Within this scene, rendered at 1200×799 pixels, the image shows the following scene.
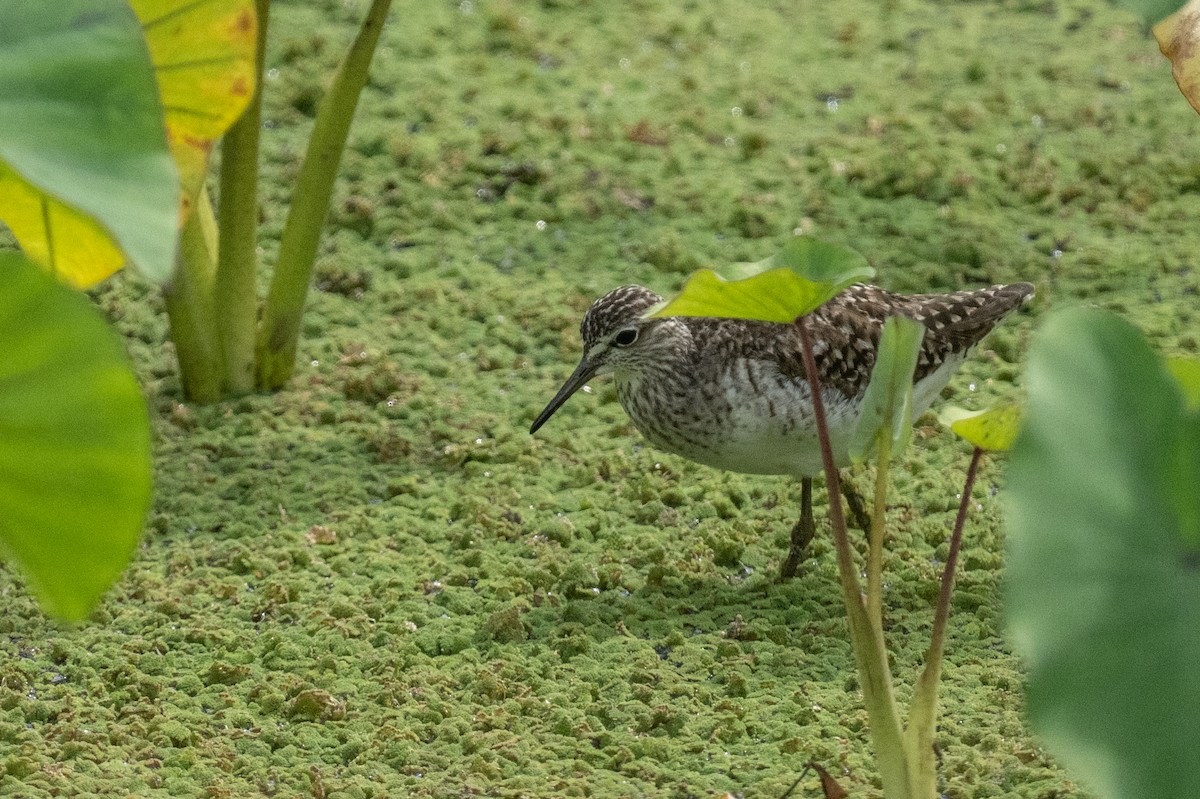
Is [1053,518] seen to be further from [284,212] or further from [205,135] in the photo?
[284,212]

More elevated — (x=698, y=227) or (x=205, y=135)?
(x=205, y=135)

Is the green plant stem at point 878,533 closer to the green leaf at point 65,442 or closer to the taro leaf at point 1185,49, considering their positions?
the taro leaf at point 1185,49

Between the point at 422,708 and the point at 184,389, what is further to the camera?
the point at 184,389

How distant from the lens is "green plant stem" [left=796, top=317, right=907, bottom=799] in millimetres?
2988

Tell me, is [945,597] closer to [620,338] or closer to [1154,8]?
[1154,8]

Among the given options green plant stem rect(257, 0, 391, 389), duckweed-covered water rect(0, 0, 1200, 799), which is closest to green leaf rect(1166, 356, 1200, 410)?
duckweed-covered water rect(0, 0, 1200, 799)

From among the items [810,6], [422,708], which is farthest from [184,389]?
[810,6]

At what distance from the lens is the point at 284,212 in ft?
19.4

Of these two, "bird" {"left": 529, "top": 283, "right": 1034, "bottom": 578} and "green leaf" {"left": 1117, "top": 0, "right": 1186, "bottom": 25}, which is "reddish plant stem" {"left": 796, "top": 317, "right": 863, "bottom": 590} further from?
"bird" {"left": 529, "top": 283, "right": 1034, "bottom": 578}

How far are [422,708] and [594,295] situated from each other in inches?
85.1

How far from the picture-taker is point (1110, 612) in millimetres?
2229

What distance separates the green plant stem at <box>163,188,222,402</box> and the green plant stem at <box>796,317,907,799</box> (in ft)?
7.38

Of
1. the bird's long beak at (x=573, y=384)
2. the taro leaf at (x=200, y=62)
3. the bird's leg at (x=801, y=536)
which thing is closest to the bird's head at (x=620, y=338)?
the bird's long beak at (x=573, y=384)

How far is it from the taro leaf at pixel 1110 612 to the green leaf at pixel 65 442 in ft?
4.10
